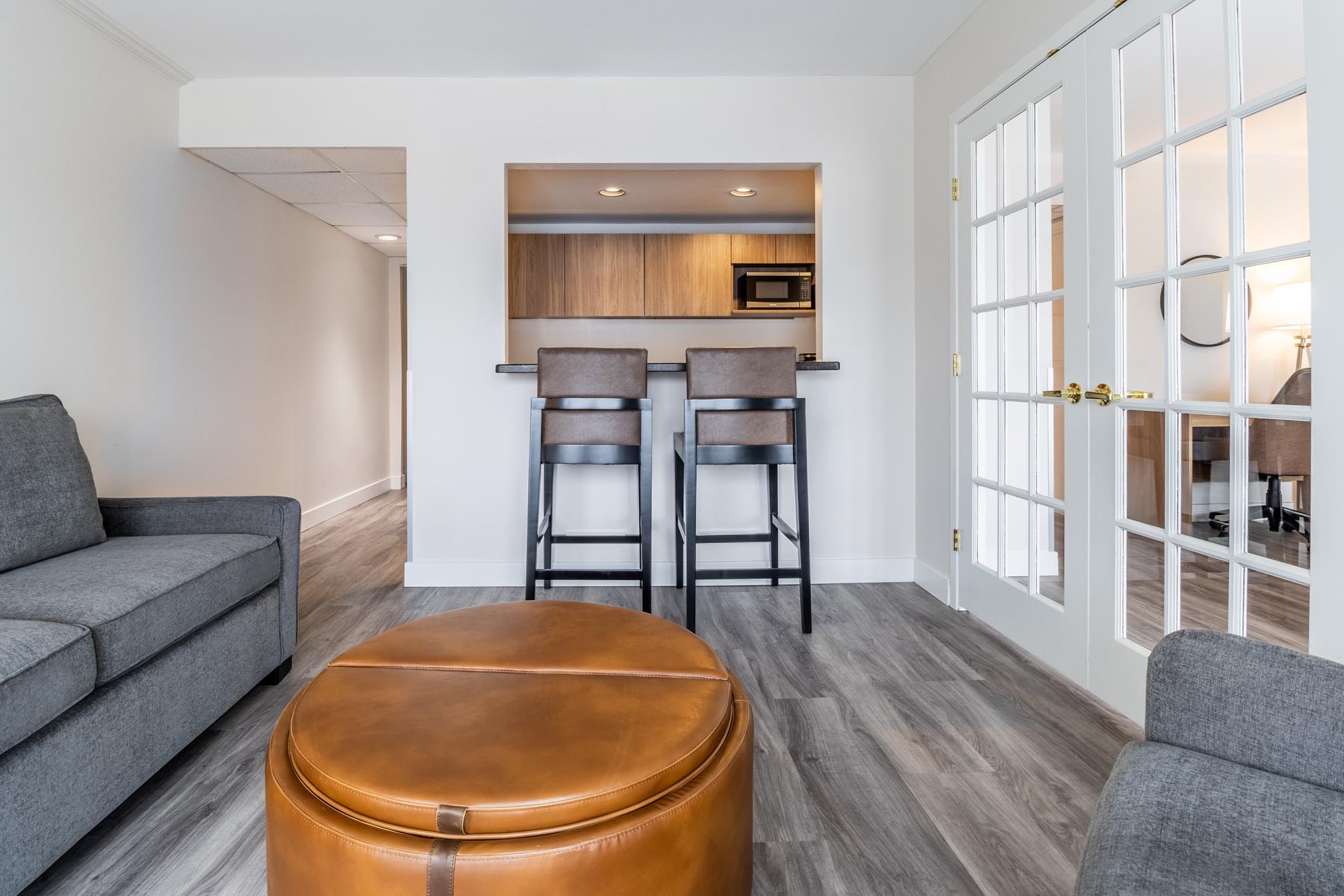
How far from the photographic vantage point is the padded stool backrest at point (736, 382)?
2.75 metres

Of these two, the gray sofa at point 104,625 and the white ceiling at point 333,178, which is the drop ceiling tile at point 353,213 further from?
the gray sofa at point 104,625

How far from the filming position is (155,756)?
63.9 inches

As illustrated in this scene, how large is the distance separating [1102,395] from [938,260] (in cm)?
125

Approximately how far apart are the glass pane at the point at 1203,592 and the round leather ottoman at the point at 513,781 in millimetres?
1289

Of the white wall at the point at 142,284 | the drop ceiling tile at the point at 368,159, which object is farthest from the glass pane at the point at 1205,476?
the white wall at the point at 142,284

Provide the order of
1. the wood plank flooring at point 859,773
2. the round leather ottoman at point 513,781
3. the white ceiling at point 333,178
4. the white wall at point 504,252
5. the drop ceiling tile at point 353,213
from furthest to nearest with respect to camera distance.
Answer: the drop ceiling tile at point 353,213, the white ceiling at point 333,178, the white wall at point 504,252, the wood plank flooring at point 859,773, the round leather ottoman at point 513,781

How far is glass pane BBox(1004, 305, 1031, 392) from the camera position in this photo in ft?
8.30

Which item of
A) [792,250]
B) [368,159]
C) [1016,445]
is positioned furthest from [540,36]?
[792,250]

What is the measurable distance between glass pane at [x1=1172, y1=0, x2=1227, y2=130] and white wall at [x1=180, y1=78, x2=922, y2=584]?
5.29 ft

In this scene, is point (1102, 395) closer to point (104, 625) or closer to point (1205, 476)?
point (1205, 476)

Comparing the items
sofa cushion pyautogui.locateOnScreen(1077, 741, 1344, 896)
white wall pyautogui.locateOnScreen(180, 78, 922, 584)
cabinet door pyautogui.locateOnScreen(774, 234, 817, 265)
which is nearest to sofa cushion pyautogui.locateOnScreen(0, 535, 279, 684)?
white wall pyautogui.locateOnScreen(180, 78, 922, 584)

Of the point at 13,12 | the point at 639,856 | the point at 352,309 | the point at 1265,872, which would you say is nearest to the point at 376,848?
the point at 639,856

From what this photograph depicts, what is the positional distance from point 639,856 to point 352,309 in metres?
5.64

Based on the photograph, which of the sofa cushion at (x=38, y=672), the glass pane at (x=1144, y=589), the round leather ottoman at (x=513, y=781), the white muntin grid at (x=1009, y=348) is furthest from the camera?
the white muntin grid at (x=1009, y=348)
